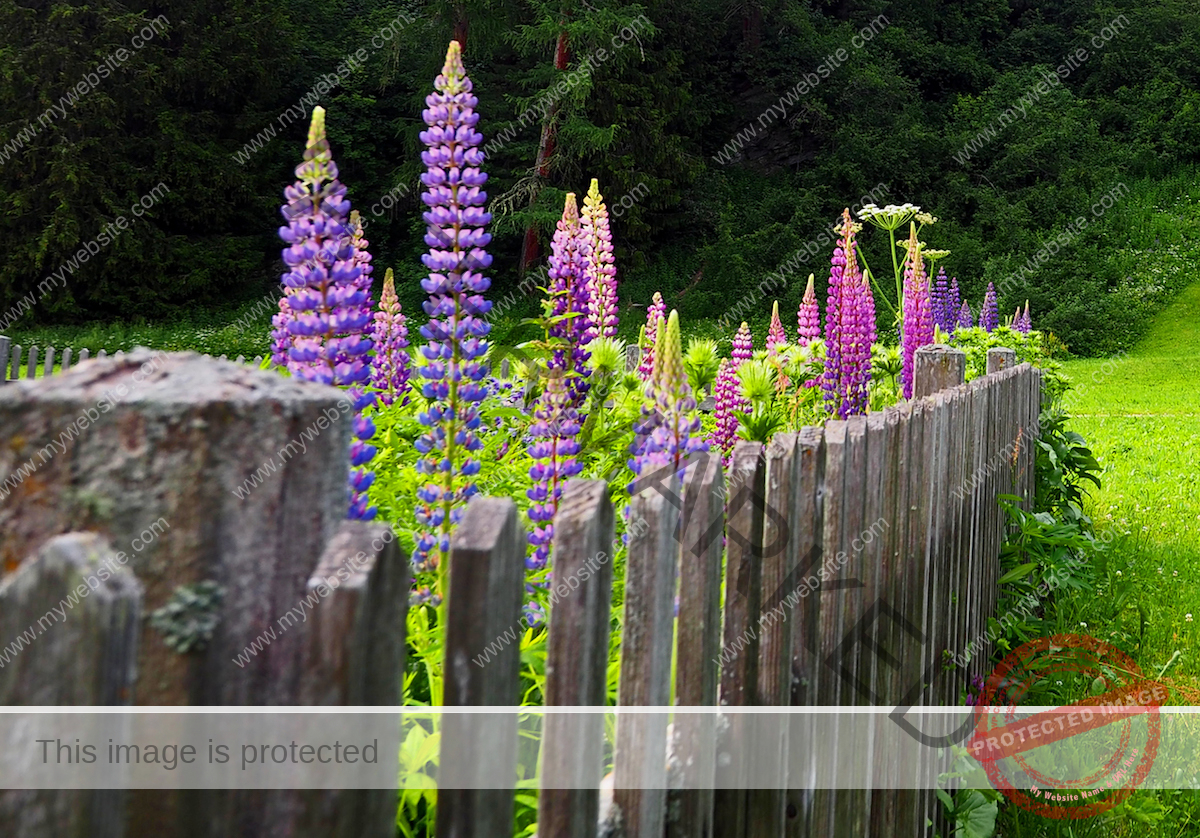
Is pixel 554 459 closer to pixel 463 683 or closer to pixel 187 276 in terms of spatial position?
pixel 463 683

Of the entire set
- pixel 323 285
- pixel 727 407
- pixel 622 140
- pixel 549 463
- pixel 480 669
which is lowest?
pixel 480 669

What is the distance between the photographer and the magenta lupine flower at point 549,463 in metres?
1.84

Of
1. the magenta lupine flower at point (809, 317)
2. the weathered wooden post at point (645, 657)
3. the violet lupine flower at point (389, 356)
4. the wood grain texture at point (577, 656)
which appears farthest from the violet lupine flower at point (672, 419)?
the magenta lupine flower at point (809, 317)

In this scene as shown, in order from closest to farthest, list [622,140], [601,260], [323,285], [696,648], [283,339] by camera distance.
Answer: [696,648]
[323,285]
[283,339]
[601,260]
[622,140]

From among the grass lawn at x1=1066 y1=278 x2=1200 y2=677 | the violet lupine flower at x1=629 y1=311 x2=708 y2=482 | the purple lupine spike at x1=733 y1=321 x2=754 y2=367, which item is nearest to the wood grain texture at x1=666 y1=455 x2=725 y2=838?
the violet lupine flower at x1=629 y1=311 x2=708 y2=482

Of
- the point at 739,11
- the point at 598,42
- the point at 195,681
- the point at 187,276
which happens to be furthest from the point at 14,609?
the point at 739,11

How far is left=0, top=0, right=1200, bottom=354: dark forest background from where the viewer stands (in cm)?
2038

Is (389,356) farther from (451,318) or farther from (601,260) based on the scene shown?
(451,318)

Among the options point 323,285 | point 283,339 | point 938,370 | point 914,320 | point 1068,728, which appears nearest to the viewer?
point 323,285

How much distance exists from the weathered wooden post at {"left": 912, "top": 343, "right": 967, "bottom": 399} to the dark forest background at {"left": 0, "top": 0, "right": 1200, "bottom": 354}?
16199 millimetres

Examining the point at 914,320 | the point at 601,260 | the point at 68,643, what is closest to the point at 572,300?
the point at 601,260

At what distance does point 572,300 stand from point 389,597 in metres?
1.77

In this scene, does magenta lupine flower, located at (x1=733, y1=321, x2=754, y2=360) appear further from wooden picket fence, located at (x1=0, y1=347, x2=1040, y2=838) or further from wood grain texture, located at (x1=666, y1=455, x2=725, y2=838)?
wood grain texture, located at (x1=666, y1=455, x2=725, y2=838)

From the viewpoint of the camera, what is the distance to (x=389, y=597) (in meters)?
0.76
